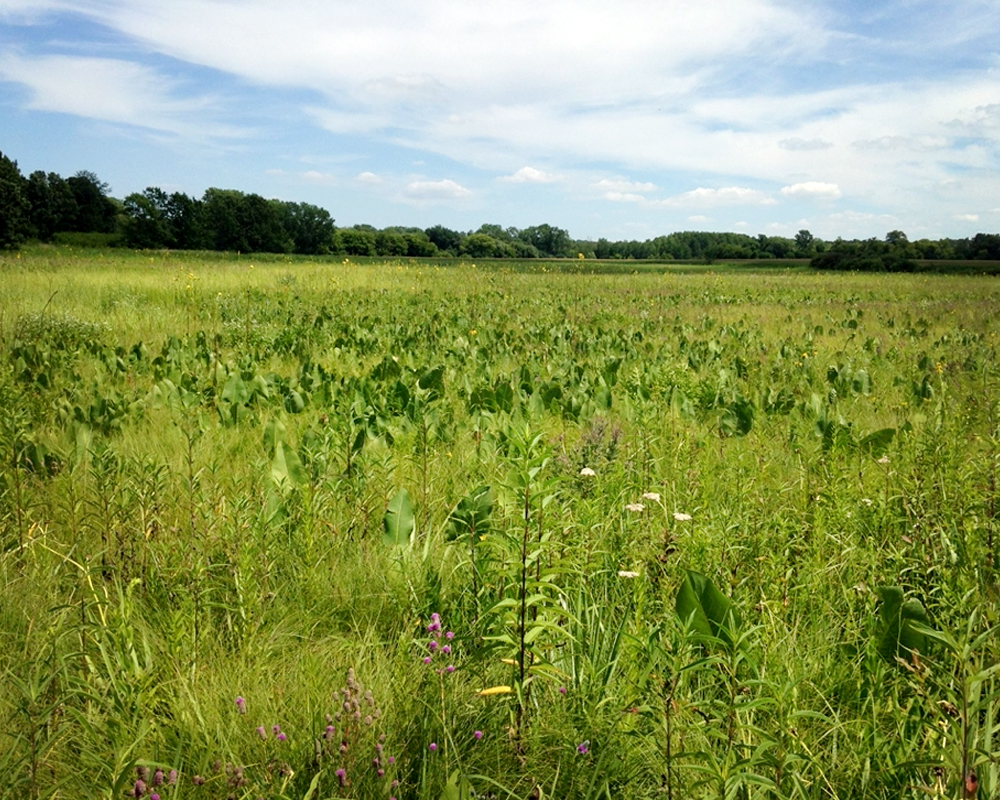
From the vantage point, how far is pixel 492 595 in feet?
7.71

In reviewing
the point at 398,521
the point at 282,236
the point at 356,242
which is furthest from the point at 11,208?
the point at 356,242

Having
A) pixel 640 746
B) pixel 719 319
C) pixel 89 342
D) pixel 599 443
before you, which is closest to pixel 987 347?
pixel 719 319

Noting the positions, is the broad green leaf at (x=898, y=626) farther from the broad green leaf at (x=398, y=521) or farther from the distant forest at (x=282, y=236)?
the distant forest at (x=282, y=236)

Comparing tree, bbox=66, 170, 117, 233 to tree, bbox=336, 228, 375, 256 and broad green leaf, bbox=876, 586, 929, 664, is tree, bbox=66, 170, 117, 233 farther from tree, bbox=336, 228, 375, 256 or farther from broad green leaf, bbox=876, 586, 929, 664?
broad green leaf, bbox=876, 586, 929, 664

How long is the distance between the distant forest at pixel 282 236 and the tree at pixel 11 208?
0.25 feet

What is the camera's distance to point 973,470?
3.26 m

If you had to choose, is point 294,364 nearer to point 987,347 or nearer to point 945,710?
point 945,710

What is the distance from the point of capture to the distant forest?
47.6m

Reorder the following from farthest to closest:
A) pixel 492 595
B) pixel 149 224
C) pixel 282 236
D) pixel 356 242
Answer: pixel 356 242 < pixel 282 236 < pixel 149 224 < pixel 492 595

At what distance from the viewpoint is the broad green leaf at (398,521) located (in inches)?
107

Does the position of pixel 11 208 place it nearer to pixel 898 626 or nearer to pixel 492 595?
pixel 492 595

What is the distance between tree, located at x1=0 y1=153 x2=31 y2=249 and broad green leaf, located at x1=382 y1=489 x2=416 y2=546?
54134 mm

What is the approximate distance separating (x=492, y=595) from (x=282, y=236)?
8880cm

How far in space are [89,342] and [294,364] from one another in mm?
2633
